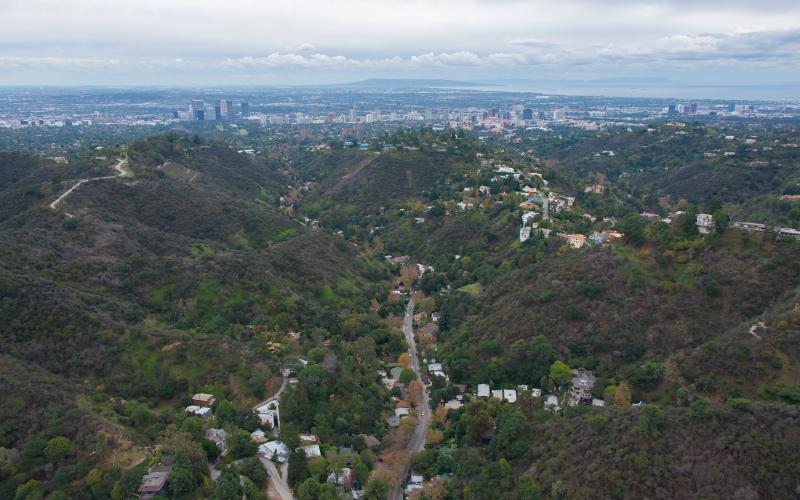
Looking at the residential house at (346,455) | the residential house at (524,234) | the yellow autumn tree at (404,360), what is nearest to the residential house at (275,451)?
the residential house at (346,455)

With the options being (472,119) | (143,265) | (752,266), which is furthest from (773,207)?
(472,119)

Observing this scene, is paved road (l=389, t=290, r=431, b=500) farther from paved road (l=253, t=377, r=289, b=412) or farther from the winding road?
paved road (l=253, t=377, r=289, b=412)

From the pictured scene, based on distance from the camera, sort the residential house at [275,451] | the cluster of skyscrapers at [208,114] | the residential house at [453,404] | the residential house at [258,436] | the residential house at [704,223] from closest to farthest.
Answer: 1. the residential house at [275,451]
2. the residential house at [258,436]
3. the residential house at [453,404]
4. the residential house at [704,223]
5. the cluster of skyscrapers at [208,114]

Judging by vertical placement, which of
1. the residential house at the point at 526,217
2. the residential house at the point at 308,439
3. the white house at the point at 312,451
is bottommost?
the residential house at the point at 308,439

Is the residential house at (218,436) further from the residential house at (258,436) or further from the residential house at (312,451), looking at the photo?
the residential house at (312,451)

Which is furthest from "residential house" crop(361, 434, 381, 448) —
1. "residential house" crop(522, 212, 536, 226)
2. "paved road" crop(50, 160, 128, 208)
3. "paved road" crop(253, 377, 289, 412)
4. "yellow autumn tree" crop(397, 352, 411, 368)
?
"paved road" crop(50, 160, 128, 208)

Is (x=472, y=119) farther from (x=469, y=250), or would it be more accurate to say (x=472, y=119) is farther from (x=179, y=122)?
(x=469, y=250)

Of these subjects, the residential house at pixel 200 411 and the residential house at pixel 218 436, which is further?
the residential house at pixel 200 411

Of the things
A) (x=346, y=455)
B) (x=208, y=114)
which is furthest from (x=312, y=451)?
(x=208, y=114)
